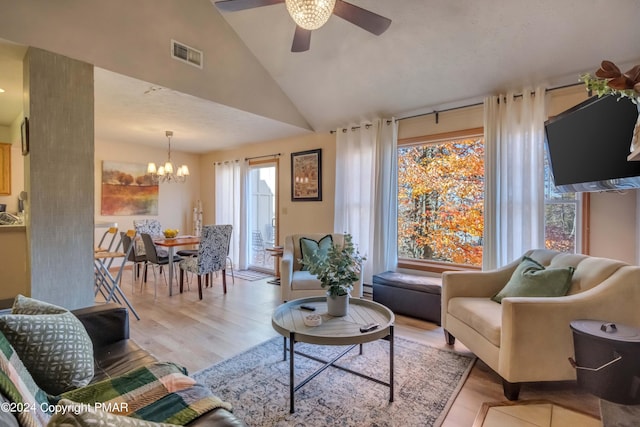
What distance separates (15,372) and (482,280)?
9.53 ft

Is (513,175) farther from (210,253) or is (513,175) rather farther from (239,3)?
(210,253)

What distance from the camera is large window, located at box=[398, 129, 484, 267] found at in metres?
3.67

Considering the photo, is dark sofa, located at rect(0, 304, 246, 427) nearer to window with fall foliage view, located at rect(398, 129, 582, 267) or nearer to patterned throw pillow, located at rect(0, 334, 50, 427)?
patterned throw pillow, located at rect(0, 334, 50, 427)

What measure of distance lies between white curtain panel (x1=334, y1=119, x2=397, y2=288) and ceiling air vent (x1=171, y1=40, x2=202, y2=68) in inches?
77.7

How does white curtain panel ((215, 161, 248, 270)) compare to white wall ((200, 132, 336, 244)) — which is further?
white curtain panel ((215, 161, 248, 270))

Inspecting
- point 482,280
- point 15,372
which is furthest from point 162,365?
point 482,280

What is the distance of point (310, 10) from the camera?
181cm

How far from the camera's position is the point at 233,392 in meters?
2.05

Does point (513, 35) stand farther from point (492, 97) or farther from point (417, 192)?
point (417, 192)

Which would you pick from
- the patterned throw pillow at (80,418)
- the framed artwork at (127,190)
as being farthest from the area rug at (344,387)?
the framed artwork at (127,190)

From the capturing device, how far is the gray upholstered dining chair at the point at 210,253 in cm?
405

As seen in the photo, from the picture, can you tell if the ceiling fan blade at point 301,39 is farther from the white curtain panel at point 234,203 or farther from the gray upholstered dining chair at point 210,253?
the white curtain panel at point 234,203

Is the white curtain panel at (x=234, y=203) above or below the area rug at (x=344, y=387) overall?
above

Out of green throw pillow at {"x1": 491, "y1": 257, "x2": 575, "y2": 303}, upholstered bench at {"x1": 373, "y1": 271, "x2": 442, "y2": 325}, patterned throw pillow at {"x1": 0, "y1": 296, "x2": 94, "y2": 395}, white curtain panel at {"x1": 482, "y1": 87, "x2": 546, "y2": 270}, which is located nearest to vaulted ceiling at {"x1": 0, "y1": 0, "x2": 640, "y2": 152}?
white curtain panel at {"x1": 482, "y1": 87, "x2": 546, "y2": 270}
